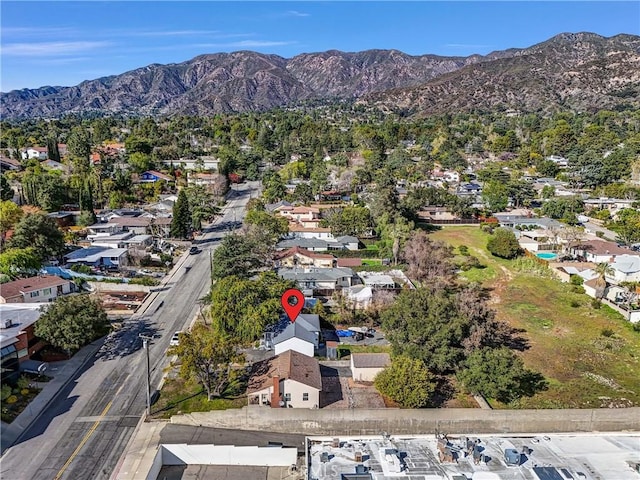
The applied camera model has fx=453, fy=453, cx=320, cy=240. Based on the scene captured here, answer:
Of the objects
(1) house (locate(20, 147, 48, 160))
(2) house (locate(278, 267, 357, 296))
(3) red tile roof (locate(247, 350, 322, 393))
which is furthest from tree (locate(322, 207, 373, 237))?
(1) house (locate(20, 147, 48, 160))

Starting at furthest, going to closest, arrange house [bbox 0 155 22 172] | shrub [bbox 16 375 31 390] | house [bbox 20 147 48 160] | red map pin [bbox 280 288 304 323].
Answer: house [bbox 20 147 48 160], house [bbox 0 155 22 172], red map pin [bbox 280 288 304 323], shrub [bbox 16 375 31 390]

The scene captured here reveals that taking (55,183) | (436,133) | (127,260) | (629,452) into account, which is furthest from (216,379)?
(436,133)

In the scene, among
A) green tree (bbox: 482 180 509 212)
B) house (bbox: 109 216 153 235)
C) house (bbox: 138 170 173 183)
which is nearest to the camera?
house (bbox: 109 216 153 235)

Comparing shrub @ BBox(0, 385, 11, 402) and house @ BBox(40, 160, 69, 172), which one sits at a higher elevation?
house @ BBox(40, 160, 69, 172)

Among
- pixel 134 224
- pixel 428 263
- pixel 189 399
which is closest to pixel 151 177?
pixel 134 224

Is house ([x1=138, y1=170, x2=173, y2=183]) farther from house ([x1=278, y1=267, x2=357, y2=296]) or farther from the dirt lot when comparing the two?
the dirt lot

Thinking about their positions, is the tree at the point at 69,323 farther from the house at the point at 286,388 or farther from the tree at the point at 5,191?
the tree at the point at 5,191

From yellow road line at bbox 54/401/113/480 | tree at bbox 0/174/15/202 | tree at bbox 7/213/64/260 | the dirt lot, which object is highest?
tree at bbox 0/174/15/202

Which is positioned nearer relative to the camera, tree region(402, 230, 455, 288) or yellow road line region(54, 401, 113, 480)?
yellow road line region(54, 401, 113, 480)
